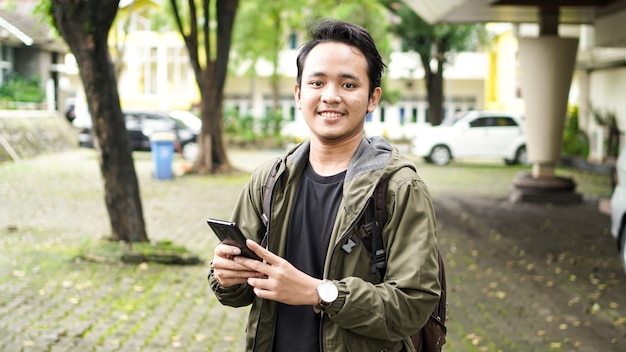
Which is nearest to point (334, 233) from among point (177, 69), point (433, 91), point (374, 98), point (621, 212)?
point (374, 98)

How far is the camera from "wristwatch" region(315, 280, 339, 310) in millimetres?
2639

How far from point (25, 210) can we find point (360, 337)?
14214 mm

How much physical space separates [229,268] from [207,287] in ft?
22.9

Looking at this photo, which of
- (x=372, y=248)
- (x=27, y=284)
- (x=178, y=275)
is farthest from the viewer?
(x=178, y=275)

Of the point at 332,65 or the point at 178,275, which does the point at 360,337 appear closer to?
the point at 332,65

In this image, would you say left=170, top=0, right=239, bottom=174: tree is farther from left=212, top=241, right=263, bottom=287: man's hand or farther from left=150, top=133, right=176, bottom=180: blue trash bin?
left=212, top=241, right=263, bottom=287: man's hand

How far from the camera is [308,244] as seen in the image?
9.45ft

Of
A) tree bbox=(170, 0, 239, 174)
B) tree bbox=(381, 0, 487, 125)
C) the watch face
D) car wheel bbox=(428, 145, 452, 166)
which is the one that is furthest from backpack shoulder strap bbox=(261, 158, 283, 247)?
tree bbox=(381, 0, 487, 125)

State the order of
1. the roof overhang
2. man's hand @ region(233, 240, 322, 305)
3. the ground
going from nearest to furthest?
1. man's hand @ region(233, 240, 322, 305)
2. the ground
3. the roof overhang

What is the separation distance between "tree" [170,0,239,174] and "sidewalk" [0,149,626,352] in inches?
270

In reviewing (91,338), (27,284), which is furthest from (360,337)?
(27,284)

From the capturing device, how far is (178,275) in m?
10.1

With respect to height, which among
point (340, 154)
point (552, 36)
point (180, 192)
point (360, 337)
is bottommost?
point (180, 192)

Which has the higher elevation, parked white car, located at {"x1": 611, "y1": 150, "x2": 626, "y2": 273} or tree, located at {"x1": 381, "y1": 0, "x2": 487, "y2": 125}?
tree, located at {"x1": 381, "y1": 0, "x2": 487, "y2": 125}
